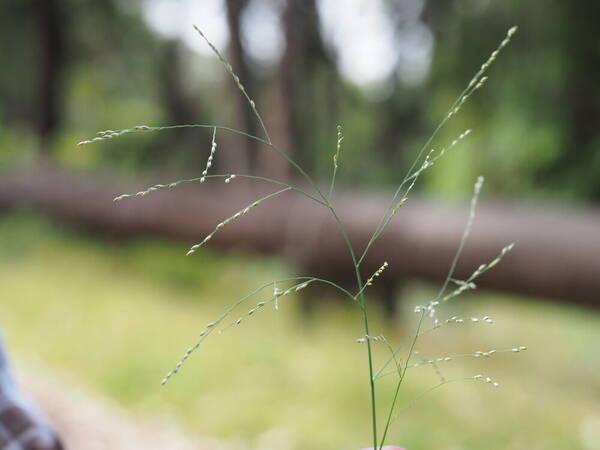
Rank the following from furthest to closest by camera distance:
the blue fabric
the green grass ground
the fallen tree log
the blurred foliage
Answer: the blurred foliage
the fallen tree log
the green grass ground
the blue fabric

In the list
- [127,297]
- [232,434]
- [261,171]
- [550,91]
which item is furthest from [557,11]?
[127,297]

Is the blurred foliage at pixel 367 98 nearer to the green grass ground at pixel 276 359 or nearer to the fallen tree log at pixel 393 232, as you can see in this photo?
the fallen tree log at pixel 393 232

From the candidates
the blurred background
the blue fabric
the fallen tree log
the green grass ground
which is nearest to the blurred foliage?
the blurred background

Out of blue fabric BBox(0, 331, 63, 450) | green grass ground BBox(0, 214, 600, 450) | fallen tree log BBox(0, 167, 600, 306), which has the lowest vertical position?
green grass ground BBox(0, 214, 600, 450)

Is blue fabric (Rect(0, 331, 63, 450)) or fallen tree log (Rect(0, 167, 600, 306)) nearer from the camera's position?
blue fabric (Rect(0, 331, 63, 450))

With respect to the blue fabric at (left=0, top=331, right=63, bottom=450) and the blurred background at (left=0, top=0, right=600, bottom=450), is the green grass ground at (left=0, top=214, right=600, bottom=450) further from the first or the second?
the blue fabric at (left=0, top=331, right=63, bottom=450)

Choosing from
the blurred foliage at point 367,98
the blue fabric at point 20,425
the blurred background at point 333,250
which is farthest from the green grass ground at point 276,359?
the blue fabric at point 20,425

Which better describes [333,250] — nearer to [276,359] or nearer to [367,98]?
[276,359]

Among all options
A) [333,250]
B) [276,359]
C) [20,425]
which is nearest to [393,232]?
[333,250]
